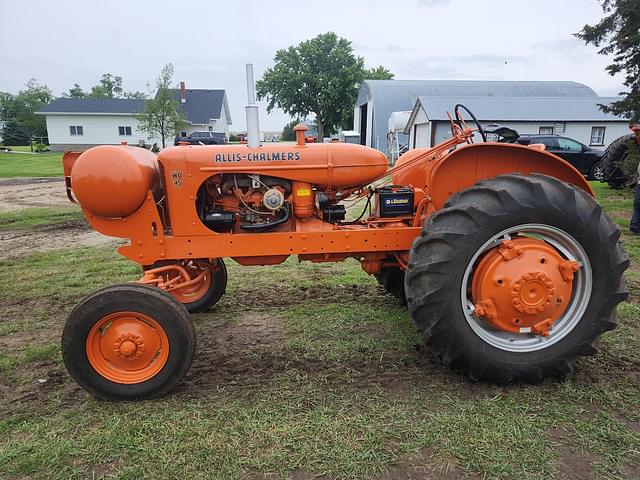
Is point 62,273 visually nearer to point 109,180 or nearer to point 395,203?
point 109,180

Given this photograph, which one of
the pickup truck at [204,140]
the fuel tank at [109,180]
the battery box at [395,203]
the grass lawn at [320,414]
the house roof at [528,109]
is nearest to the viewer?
the grass lawn at [320,414]

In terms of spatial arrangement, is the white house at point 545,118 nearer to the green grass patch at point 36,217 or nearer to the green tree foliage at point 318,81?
the green grass patch at point 36,217

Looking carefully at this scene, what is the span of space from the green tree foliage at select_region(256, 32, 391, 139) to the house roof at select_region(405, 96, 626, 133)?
21.6 m

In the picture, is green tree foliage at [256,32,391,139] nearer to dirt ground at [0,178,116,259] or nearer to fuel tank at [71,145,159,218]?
dirt ground at [0,178,116,259]

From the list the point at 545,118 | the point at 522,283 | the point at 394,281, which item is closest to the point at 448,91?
the point at 545,118

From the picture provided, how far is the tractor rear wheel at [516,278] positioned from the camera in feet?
9.03

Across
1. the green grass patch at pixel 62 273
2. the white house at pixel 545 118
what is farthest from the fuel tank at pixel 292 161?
the white house at pixel 545 118

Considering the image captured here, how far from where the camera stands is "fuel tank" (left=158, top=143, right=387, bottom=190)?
315 cm

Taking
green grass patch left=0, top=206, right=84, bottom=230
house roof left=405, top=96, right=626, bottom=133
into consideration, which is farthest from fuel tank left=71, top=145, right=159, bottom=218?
house roof left=405, top=96, right=626, bottom=133

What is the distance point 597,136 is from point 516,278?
80.2 feet

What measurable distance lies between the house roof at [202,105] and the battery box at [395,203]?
131 feet

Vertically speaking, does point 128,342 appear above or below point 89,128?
below

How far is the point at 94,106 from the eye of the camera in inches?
1638

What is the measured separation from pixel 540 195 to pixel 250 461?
7.13 ft
